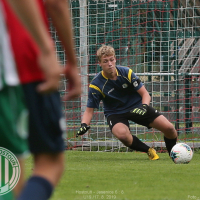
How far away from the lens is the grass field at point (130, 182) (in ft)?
11.8

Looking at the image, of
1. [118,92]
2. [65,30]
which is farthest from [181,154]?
[65,30]

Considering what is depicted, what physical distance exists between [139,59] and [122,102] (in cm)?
248

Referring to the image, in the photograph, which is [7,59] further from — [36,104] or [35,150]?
[35,150]

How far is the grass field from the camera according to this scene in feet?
11.8

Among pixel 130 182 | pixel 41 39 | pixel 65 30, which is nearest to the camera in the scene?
pixel 41 39

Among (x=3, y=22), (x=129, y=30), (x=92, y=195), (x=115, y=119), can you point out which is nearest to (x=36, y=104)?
(x=3, y=22)

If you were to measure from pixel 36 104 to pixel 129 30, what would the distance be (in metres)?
7.73

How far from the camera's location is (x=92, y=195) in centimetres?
366

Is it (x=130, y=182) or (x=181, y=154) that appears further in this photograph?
(x=181, y=154)

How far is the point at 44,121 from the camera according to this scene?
1941 mm

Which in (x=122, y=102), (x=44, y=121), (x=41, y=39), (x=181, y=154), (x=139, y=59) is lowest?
→ (x=181, y=154)

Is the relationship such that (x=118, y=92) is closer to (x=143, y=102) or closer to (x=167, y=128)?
(x=143, y=102)

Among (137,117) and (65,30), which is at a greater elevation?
(65,30)

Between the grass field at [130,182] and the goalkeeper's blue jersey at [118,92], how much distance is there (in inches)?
51.6
